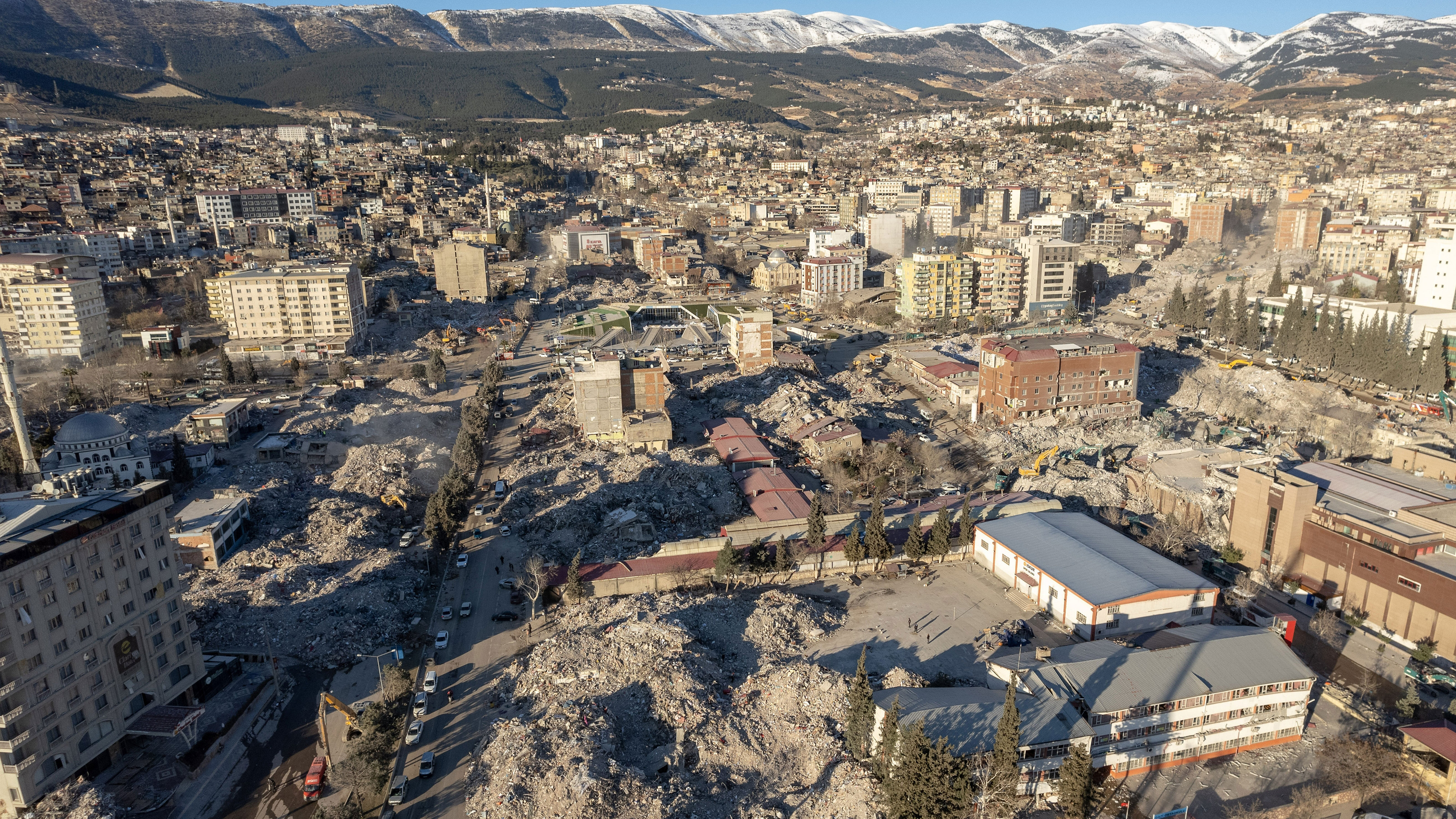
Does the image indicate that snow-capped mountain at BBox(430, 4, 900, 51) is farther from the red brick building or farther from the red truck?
the red truck

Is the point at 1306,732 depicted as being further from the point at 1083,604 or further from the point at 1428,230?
the point at 1428,230

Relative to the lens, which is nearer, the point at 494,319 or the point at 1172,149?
the point at 494,319

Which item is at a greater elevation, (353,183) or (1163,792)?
(353,183)

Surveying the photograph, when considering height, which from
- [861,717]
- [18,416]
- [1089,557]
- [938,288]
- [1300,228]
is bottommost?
[1089,557]

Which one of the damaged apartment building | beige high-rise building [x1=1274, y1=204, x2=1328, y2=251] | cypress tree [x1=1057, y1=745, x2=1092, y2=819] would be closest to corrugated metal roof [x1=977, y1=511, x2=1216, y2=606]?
cypress tree [x1=1057, y1=745, x2=1092, y2=819]

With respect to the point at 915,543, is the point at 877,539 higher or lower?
higher

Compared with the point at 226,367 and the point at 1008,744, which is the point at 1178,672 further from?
the point at 226,367

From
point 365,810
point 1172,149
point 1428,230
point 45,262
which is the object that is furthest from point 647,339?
point 1172,149

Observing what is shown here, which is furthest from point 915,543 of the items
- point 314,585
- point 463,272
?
point 463,272
